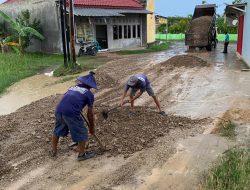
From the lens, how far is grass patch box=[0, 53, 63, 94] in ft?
50.4

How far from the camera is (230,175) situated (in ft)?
16.4

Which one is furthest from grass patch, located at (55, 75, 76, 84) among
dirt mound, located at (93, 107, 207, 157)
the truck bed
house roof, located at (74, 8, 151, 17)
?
the truck bed

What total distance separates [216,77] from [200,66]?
8.86 feet

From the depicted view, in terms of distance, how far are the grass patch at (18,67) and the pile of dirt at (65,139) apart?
5643 mm

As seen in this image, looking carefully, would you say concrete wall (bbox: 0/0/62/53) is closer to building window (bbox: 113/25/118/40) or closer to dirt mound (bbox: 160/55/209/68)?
building window (bbox: 113/25/118/40)

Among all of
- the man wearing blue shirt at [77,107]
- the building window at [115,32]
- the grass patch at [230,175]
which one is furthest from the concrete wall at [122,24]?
the grass patch at [230,175]

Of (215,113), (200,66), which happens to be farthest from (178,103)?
(200,66)

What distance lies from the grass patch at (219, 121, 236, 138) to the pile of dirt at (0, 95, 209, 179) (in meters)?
0.60

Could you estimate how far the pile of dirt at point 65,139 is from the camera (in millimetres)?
6555

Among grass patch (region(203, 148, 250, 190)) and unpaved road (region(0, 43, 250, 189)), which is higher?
grass patch (region(203, 148, 250, 190))

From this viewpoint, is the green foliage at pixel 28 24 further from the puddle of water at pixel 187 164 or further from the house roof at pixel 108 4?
the puddle of water at pixel 187 164

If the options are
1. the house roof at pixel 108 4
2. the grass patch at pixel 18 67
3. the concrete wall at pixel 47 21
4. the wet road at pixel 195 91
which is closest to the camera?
the wet road at pixel 195 91

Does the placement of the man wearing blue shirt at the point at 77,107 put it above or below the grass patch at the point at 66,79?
above

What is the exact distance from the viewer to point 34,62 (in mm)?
20938
